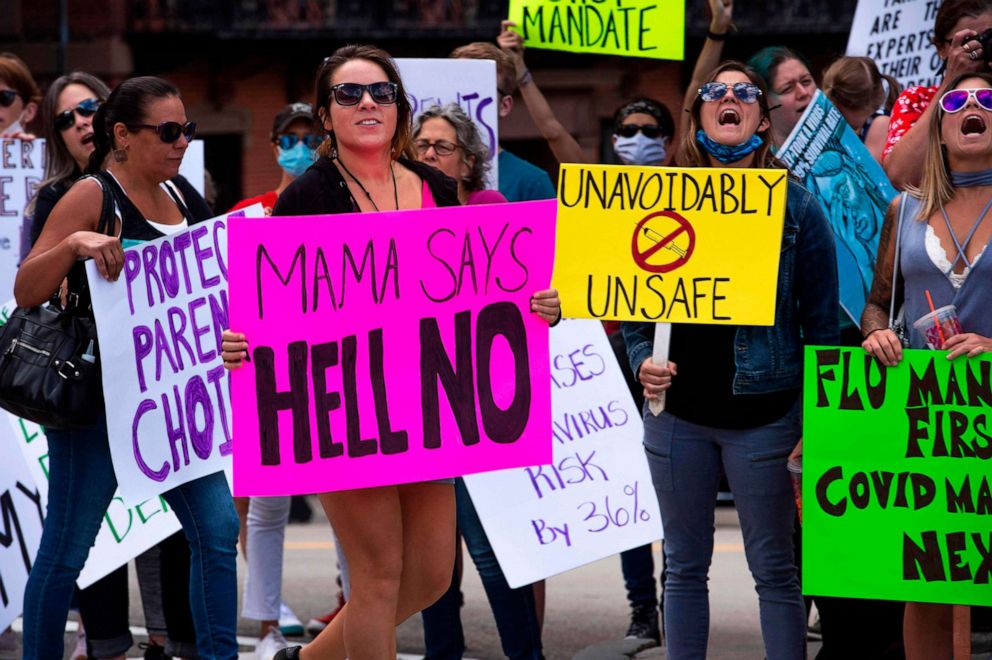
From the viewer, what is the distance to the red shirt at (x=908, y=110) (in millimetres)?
5303

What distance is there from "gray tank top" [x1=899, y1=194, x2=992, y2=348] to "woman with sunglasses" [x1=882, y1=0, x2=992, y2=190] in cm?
58

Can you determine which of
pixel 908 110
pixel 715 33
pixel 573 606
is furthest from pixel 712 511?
pixel 573 606

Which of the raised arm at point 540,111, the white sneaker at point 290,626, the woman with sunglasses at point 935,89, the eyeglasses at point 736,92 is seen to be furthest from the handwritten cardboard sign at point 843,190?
the white sneaker at point 290,626

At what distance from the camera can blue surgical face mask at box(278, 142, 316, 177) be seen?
6629mm

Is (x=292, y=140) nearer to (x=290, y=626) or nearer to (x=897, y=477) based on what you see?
(x=290, y=626)

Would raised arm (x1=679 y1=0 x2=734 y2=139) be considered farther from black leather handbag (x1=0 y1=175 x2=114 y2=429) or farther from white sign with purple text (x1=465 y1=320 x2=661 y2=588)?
black leather handbag (x1=0 y1=175 x2=114 y2=429)

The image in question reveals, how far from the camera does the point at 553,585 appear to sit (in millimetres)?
7805

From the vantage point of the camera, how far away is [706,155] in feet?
15.5

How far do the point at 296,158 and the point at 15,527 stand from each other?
1.79m

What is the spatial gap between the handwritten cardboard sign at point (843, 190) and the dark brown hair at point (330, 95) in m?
1.35

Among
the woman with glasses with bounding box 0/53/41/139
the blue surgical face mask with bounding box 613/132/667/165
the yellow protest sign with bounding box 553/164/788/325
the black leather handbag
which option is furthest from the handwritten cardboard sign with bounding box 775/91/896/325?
the woman with glasses with bounding box 0/53/41/139

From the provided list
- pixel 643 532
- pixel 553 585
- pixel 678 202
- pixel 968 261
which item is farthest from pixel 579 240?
pixel 553 585

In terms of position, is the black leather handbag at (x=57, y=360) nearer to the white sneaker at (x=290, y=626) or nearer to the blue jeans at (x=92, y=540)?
the blue jeans at (x=92, y=540)

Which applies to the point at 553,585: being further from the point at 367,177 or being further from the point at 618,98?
the point at 618,98
